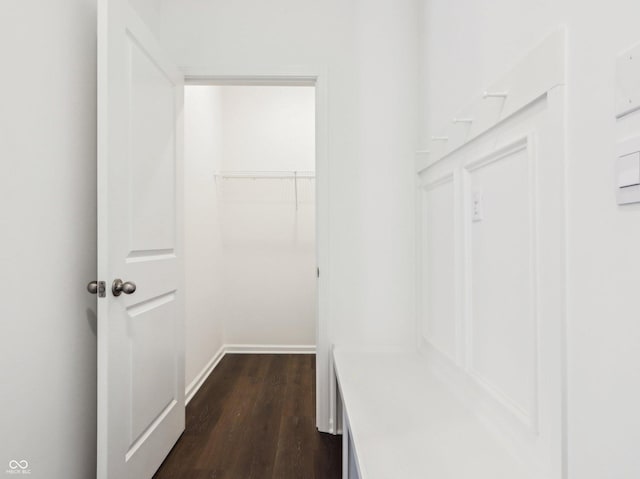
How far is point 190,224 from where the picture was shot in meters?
2.43

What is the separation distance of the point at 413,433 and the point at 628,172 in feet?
2.92

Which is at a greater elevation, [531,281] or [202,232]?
[202,232]

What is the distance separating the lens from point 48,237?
111 cm

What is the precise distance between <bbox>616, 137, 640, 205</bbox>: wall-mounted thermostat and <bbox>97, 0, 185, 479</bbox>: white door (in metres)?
1.42

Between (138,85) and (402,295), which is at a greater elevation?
(138,85)

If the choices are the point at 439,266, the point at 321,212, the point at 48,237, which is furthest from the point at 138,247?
the point at 439,266

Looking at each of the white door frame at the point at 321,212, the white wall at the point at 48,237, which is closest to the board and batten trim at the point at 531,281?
the white door frame at the point at 321,212

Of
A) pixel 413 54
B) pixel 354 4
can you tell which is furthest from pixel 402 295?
pixel 354 4

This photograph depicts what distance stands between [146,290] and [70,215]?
1.40ft

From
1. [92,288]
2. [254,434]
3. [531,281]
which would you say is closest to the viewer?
[531,281]

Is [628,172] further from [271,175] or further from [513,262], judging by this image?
[271,175]

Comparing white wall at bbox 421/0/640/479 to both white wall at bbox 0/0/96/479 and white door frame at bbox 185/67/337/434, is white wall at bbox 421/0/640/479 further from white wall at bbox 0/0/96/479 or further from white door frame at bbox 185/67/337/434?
white wall at bbox 0/0/96/479

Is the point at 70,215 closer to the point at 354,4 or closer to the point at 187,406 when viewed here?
the point at 187,406

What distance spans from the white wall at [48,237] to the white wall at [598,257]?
1.43m
